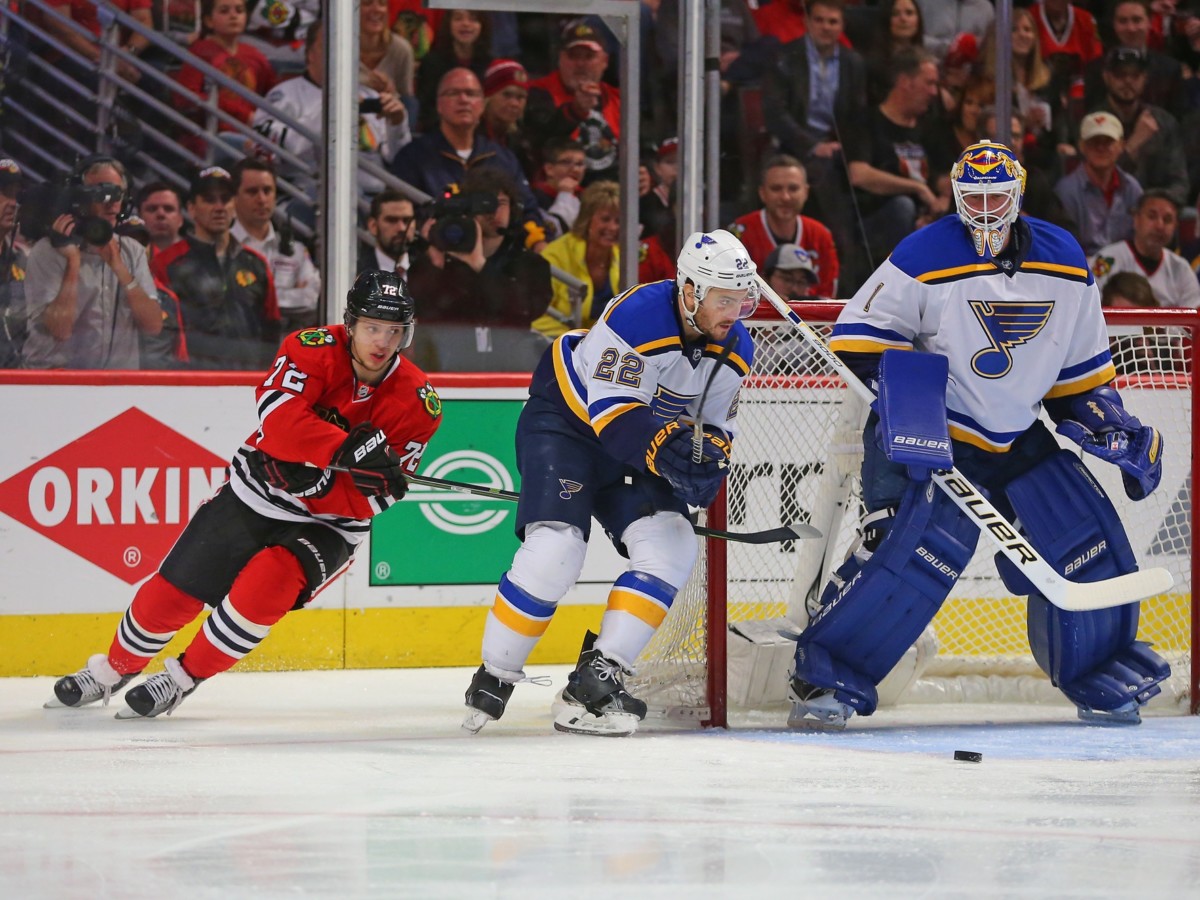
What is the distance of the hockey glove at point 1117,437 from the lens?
11.4ft

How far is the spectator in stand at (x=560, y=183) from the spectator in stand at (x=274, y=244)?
803mm

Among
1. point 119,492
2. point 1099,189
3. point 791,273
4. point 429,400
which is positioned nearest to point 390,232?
point 119,492

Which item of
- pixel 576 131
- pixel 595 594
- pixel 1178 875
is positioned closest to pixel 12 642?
pixel 595 594

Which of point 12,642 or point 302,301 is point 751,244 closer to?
point 302,301

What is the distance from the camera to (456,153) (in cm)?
510

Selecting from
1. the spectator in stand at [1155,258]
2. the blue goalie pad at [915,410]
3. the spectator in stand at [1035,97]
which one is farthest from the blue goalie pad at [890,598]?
the spectator in stand at [1035,97]

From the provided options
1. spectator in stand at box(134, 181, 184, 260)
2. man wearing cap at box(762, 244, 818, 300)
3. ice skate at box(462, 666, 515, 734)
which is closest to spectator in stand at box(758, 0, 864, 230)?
man wearing cap at box(762, 244, 818, 300)

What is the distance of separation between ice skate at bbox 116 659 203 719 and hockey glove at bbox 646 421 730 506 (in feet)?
3.46

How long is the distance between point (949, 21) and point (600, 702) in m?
3.32

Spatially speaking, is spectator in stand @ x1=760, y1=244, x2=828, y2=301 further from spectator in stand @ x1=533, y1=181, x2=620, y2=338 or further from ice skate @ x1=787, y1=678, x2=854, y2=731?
ice skate @ x1=787, y1=678, x2=854, y2=731

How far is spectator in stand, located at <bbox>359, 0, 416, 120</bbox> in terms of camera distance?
493cm

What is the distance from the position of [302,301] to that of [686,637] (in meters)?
1.57

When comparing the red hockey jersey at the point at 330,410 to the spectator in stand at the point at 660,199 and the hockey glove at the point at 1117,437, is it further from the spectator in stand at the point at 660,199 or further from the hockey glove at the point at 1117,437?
the spectator in stand at the point at 660,199

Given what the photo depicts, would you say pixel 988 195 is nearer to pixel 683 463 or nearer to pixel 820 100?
pixel 683 463
